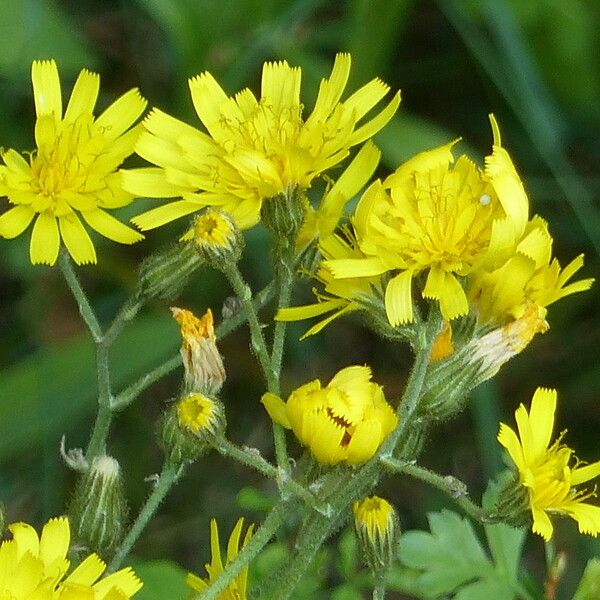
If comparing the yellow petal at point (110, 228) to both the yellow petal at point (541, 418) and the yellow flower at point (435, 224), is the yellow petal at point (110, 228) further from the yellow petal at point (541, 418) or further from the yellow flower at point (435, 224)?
the yellow petal at point (541, 418)

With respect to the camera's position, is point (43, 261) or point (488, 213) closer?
point (488, 213)

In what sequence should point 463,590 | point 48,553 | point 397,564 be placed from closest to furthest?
1. point 48,553
2. point 463,590
3. point 397,564

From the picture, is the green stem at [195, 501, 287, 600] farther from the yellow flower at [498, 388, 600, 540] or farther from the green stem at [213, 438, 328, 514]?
the yellow flower at [498, 388, 600, 540]

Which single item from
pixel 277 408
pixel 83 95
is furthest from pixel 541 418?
pixel 83 95

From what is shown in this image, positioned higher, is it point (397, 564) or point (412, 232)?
point (412, 232)

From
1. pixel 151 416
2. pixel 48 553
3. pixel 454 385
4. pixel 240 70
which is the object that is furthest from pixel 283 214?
pixel 151 416

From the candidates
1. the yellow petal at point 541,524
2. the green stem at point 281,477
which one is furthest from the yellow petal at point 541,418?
the green stem at point 281,477

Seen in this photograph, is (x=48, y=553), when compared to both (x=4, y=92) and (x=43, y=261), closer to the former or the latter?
(x=43, y=261)
